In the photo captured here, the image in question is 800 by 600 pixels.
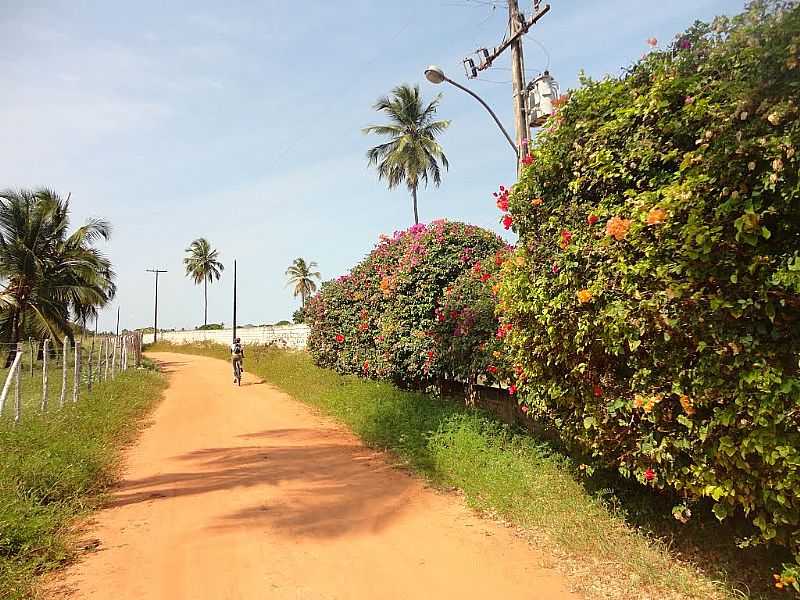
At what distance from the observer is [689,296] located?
3.39 m

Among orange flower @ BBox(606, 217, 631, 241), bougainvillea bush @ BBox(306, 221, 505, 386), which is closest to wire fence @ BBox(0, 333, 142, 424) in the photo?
bougainvillea bush @ BBox(306, 221, 505, 386)

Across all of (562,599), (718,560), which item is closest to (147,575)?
(562,599)

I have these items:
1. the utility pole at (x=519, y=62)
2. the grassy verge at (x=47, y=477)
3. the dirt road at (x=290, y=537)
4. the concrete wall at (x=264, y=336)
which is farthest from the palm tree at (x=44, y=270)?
the utility pole at (x=519, y=62)

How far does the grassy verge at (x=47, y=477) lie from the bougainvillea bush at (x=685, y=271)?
176 inches

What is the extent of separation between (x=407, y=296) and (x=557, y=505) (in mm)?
6402

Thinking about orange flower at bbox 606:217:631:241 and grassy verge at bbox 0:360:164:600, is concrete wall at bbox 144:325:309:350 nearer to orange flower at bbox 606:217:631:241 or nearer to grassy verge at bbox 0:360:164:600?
grassy verge at bbox 0:360:164:600

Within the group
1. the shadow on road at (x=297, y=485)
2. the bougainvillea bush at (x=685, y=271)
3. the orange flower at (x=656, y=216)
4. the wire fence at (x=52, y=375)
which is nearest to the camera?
the bougainvillea bush at (x=685, y=271)

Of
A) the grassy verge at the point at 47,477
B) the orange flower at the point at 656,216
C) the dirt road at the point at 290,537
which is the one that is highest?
the orange flower at the point at 656,216

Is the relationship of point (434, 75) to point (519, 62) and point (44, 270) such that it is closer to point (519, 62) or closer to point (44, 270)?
point (519, 62)

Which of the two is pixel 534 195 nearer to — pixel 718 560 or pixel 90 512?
pixel 718 560

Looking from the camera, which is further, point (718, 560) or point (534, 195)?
point (534, 195)

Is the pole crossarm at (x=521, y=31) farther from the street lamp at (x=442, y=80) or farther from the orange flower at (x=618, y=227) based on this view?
the orange flower at (x=618, y=227)

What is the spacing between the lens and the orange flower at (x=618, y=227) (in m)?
3.79

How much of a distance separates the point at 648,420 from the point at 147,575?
3978 millimetres
